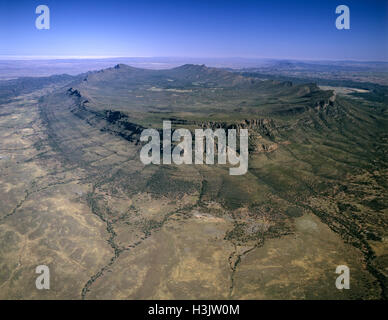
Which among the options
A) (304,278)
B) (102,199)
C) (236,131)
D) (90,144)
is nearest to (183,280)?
(304,278)

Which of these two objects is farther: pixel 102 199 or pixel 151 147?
pixel 151 147

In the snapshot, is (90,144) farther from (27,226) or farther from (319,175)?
(319,175)

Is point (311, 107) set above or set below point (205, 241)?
above

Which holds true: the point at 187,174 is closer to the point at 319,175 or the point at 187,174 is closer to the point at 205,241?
the point at 205,241

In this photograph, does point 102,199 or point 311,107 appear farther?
point 311,107
